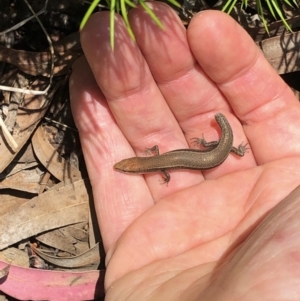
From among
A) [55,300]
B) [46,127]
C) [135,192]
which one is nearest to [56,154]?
[46,127]

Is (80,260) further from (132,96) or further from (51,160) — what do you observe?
(132,96)

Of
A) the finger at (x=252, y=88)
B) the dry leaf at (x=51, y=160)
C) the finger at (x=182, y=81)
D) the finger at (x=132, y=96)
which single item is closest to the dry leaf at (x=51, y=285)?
the dry leaf at (x=51, y=160)

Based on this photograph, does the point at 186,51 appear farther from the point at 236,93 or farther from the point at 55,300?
the point at 55,300

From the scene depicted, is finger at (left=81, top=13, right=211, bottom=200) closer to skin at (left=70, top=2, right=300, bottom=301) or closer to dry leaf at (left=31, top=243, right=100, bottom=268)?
skin at (left=70, top=2, right=300, bottom=301)

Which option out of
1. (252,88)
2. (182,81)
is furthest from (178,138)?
(252,88)

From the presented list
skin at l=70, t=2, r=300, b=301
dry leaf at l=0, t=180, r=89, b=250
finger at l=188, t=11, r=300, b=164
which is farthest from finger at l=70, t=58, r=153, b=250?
finger at l=188, t=11, r=300, b=164

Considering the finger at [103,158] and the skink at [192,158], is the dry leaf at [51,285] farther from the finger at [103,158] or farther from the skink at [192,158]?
the skink at [192,158]
